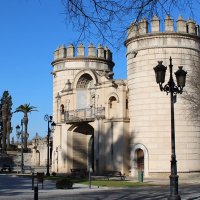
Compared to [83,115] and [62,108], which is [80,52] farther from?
[83,115]

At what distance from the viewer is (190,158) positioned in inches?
1159

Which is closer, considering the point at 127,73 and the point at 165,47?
the point at 165,47

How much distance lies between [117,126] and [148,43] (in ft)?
24.1

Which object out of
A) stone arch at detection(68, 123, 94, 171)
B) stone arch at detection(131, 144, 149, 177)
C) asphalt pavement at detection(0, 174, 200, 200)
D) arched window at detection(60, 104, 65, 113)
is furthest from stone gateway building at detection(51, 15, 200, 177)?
asphalt pavement at detection(0, 174, 200, 200)

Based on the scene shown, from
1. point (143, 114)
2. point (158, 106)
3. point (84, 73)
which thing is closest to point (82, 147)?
point (84, 73)

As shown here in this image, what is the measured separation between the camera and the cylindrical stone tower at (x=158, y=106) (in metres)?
29.4

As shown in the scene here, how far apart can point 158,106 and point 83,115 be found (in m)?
9.54

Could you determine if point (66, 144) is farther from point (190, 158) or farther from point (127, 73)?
point (190, 158)

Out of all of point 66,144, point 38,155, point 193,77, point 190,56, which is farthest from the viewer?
point 38,155

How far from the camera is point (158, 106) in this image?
1172 inches

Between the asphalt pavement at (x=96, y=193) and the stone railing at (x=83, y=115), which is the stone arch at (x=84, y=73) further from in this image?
the asphalt pavement at (x=96, y=193)

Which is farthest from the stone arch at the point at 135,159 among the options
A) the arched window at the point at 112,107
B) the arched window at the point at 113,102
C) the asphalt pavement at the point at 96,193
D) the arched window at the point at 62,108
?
the arched window at the point at 62,108

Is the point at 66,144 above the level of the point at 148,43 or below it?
below

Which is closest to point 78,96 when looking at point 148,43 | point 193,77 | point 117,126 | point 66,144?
point 66,144
